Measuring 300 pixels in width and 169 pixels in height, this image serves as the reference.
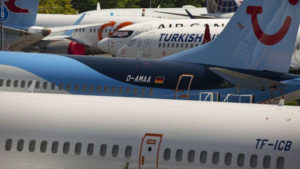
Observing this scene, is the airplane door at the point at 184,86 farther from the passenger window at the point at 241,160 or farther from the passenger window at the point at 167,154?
the passenger window at the point at 241,160

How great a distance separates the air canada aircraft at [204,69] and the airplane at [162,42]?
20611mm

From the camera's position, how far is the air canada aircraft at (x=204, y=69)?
30375 millimetres

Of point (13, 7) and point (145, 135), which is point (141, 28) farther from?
point (145, 135)

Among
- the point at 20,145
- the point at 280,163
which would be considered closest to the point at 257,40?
the point at 280,163

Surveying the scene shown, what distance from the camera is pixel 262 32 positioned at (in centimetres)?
3291

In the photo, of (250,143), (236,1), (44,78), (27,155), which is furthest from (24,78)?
(236,1)

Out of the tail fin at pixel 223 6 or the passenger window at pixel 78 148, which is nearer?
the passenger window at pixel 78 148

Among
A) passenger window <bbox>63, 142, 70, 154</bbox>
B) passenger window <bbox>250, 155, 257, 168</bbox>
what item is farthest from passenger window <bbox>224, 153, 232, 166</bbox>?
passenger window <bbox>63, 142, 70, 154</bbox>

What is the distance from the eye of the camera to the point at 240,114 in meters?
17.1

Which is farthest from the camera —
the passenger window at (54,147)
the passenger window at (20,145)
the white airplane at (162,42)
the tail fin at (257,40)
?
the white airplane at (162,42)

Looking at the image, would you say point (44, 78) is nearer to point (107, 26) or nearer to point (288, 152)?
point (288, 152)

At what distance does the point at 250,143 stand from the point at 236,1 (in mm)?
67585

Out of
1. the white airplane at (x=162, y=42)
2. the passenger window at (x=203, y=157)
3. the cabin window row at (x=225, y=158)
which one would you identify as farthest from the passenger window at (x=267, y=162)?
the white airplane at (x=162, y=42)

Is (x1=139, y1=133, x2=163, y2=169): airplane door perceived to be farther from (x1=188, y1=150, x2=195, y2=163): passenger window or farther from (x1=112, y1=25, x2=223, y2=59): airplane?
(x1=112, y1=25, x2=223, y2=59): airplane
